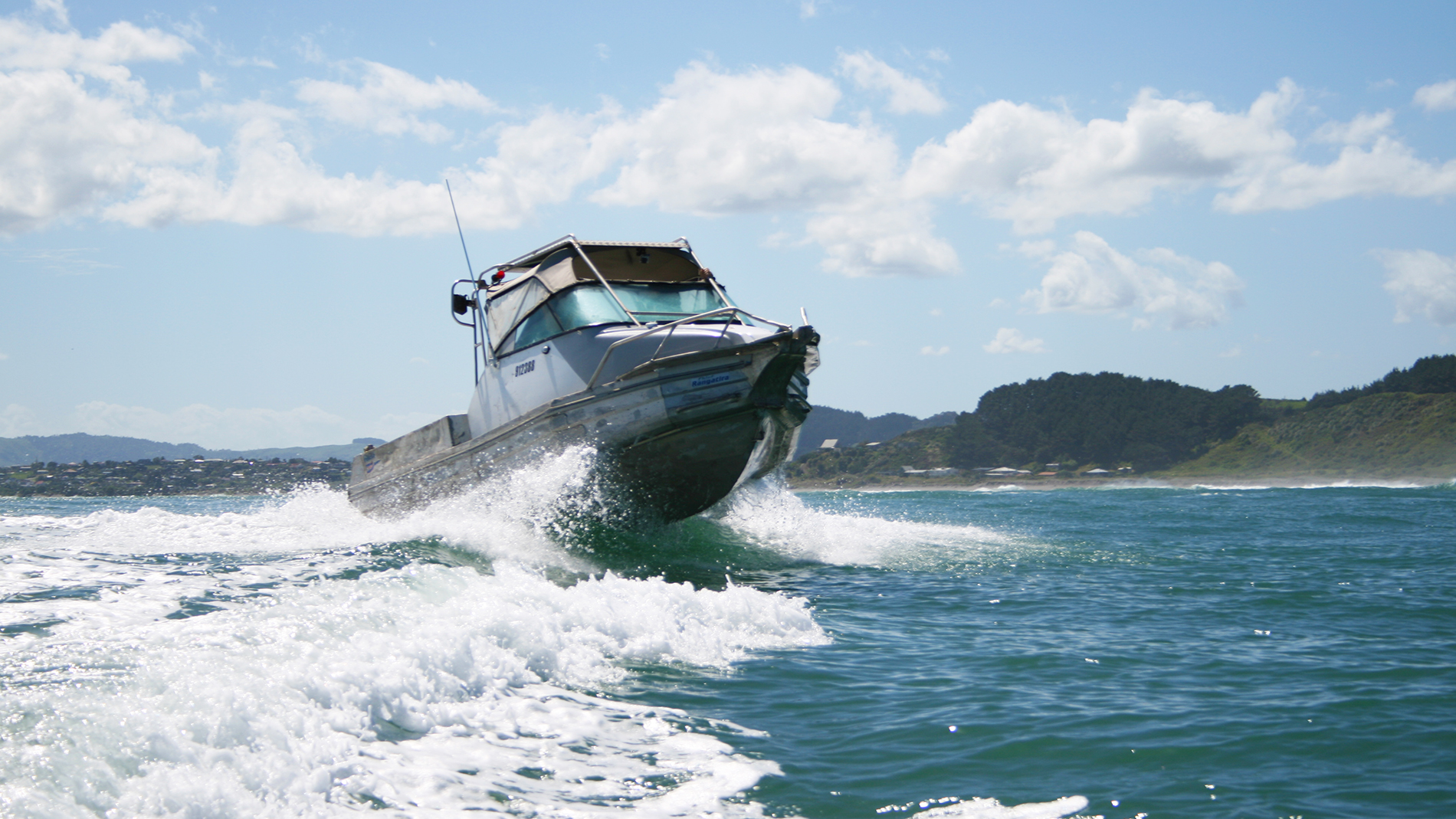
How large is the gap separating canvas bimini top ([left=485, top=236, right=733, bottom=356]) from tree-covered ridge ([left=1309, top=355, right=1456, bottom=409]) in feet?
434

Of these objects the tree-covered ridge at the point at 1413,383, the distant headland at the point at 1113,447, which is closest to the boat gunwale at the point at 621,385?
the distant headland at the point at 1113,447

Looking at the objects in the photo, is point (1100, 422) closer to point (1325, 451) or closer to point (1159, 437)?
point (1159, 437)

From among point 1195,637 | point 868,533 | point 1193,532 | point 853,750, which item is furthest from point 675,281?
point 1193,532

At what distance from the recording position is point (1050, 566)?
1452 cm

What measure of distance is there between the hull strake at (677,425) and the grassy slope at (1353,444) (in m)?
104

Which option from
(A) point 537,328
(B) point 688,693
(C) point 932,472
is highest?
(A) point 537,328

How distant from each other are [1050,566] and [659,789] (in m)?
11.0

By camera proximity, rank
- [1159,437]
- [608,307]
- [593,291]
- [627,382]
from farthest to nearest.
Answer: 1. [1159,437]
2. [593,291]
3. [608,307]
4. [627,382]

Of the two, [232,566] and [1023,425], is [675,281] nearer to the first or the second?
[232,566]

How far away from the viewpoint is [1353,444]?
108312mm

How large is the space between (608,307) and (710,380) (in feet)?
6.85

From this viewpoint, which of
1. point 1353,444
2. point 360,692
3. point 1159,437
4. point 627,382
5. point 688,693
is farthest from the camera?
point 1159,437

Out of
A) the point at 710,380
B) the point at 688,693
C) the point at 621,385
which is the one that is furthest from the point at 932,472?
the point at 688,693

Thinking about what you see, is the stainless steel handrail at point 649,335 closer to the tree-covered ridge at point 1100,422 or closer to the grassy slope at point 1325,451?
the grassy slope at point 1325,451
